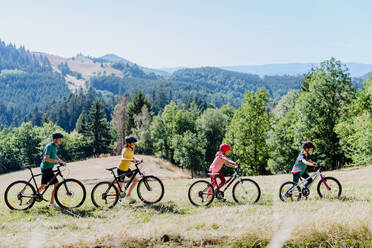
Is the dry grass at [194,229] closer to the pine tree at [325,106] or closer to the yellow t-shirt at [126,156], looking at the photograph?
the yellow t-shirt at [126,156]

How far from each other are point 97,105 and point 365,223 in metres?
75.4

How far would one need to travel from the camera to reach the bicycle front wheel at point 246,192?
10.2 m

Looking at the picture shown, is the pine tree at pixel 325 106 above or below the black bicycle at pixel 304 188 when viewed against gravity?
above

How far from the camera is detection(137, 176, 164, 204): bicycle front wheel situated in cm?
1012

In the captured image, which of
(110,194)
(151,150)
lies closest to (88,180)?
(110,194)

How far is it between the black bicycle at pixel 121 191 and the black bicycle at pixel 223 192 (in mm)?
1229

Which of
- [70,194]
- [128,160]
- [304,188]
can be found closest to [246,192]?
[304,188]

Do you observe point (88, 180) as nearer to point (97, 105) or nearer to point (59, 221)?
point (59, 221)

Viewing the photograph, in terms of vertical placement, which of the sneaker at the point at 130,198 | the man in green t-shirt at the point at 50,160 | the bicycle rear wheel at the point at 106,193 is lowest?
the sneaker at the point at 130,198

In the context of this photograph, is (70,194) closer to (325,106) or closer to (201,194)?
(201,194)

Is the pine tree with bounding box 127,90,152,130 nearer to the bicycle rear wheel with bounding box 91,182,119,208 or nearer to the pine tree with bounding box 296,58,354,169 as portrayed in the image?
the pine tree with bounding box 296,58,354,169

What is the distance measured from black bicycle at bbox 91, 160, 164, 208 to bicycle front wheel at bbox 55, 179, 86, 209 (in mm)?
455

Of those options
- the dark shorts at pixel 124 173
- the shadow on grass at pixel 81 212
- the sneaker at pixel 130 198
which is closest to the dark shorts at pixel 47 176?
the shadow on grass at pixel 81 212

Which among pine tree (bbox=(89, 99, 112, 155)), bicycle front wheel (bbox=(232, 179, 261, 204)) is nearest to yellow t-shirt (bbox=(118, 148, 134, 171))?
bicycle front wheel (bbox=(232, 179, 261, 204))
